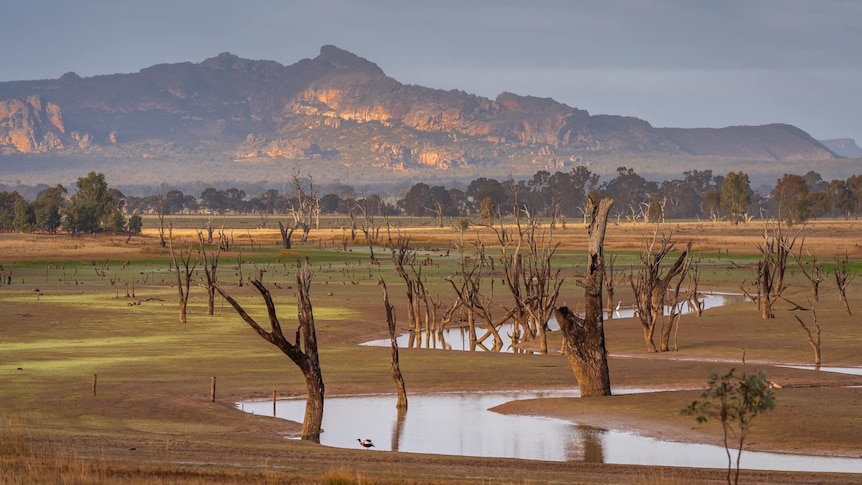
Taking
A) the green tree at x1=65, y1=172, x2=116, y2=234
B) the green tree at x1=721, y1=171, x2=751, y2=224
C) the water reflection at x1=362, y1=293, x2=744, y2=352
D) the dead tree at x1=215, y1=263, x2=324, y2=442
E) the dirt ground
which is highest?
the green tree at x1=721, y1=171, x2=751, y2=224

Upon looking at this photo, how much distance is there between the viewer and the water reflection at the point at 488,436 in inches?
875

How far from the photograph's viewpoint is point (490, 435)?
2516cm

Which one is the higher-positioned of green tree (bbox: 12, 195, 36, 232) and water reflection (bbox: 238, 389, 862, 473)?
green tree (bbox: 12, 195, 36, 232)

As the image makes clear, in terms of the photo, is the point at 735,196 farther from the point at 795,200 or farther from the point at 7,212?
the point at 7,212

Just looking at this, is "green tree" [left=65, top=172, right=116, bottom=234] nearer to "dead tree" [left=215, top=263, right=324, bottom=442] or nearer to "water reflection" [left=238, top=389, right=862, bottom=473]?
"water reflection" [left=238, top=389, right=862, bottom=473]

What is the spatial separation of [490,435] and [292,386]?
767 centimetres

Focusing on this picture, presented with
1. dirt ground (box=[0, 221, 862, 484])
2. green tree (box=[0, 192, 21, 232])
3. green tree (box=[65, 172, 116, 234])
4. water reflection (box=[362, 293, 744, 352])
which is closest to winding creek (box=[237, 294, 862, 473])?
dirt ground (box=[0, 221, 862, 484])

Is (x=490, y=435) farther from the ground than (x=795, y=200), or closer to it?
closer to it

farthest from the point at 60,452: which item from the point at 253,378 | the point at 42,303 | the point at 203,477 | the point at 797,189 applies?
the point at 797,189

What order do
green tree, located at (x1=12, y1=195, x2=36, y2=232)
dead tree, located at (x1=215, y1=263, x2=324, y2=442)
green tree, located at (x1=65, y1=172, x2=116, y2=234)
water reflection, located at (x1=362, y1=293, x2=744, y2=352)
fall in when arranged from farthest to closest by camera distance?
1. green tree, located at (x1=12, y1=195, x2=36, y2=232)
2. green tree, located at (x1=65, y1=172, x2=116, y2=234)
3. water reflection, located at (x1=362, y1=293, x2=744, y2=352)
4. dead tree, located at (x1=215, y1=263, x2=324, y2=442)

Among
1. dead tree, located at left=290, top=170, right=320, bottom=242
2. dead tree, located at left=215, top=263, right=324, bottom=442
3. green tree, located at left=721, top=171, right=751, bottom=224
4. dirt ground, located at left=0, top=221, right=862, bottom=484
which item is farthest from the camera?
green tree, located at left=721, top=171, right=751, bottom=224

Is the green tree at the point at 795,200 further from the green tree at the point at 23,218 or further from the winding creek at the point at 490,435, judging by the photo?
the winding creek at the point at 490,435

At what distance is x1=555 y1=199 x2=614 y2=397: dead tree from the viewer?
1091 inches

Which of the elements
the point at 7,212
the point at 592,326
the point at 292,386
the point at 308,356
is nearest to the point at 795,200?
the point at 7,212
